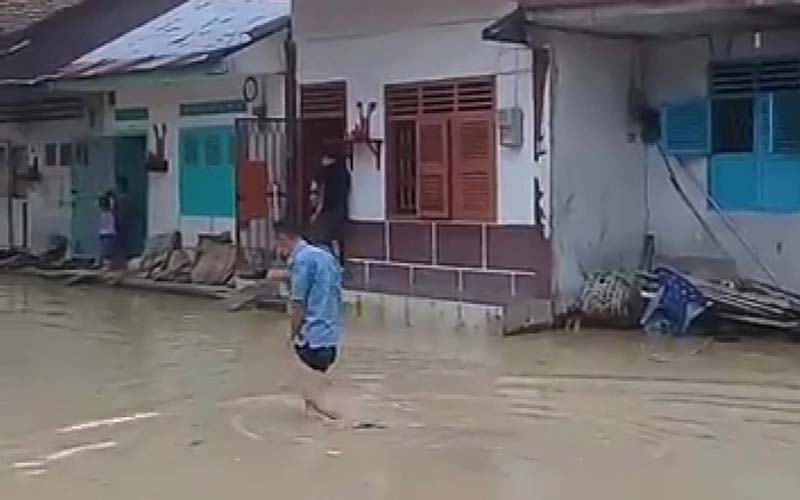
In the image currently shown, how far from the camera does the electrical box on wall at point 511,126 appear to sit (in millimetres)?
15602

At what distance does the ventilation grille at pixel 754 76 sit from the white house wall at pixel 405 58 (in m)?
2.00

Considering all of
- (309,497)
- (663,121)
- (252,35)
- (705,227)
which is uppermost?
(252,35)

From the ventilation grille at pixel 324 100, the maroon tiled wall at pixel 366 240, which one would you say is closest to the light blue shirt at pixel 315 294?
the maroon tiled wall at pixel 366 240

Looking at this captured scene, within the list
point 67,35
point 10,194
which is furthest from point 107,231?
point 67,35

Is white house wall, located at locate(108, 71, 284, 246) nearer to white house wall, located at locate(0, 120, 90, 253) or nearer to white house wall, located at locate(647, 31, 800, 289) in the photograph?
white house wall, located at locate(0, 120, 90, 253)

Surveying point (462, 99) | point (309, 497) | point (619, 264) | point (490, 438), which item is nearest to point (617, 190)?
point (619, 264)

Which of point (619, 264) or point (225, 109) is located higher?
point (225, 109)

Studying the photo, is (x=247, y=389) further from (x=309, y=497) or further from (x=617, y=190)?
(x=617, y=190)

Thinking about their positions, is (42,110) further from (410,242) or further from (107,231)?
(410,242)

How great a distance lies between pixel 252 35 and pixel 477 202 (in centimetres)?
453

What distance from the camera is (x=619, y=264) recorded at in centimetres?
1619

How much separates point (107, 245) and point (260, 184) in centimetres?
516

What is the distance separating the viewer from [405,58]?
16953mm

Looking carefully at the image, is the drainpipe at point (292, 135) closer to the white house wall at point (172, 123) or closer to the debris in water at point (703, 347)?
the white house wall at point (172, 123)
